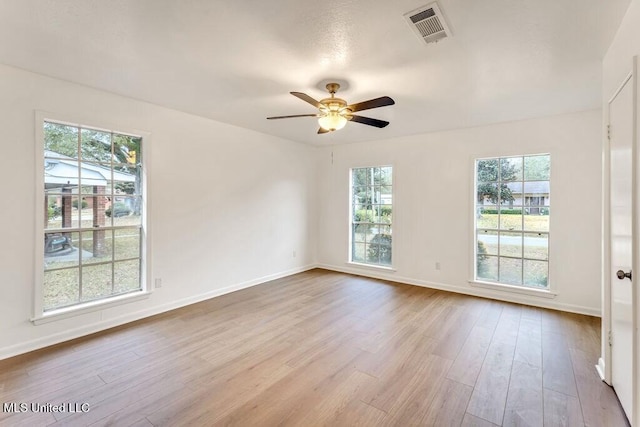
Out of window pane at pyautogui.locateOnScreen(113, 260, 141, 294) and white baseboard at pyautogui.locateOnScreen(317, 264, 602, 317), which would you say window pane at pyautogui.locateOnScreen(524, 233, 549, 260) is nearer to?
white baseboard at pyautogui.locateOnScreen(317, 264, 602, 317)

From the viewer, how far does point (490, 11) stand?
1.86 metres

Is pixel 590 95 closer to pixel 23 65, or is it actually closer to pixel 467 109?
pixel 467 109

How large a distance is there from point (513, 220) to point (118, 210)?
525cm

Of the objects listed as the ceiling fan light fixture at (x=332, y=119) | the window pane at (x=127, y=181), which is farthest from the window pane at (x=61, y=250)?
the ceiling fan light fixture at (x=332, y=119)

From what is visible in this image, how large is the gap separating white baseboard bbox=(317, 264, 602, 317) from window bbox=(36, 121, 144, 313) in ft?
12.2

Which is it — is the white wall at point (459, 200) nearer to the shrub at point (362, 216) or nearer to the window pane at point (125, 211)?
the shrub at point (362, 216)

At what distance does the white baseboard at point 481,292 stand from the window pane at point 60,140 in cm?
453

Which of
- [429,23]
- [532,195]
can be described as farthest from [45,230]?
[532,195]

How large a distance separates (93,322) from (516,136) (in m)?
5.76

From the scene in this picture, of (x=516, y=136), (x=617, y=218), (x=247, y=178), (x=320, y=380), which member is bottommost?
(x=320, y=380)

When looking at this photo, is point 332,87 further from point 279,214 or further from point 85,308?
point 85,308

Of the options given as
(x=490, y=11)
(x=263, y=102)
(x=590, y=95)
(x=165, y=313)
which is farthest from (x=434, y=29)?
(x=165, y=313)

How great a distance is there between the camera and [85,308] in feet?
10.2

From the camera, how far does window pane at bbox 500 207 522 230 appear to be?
4.26 meters
